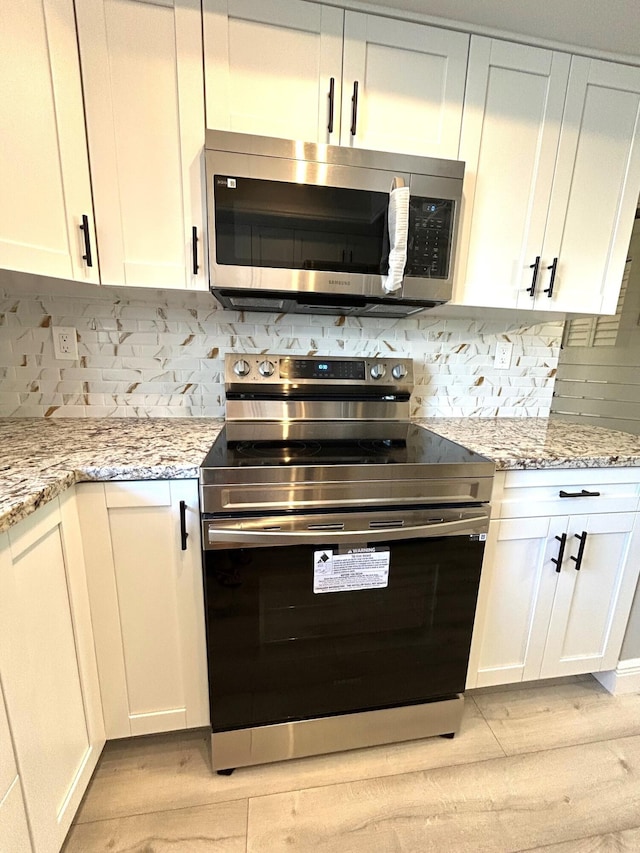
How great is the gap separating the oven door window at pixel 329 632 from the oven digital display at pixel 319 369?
71 cm

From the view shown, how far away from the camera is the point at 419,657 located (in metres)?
1.18

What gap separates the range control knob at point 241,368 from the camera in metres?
1.44

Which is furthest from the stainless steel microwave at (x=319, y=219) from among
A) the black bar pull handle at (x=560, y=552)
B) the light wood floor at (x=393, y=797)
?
the light wood floor at (x=393, y=797)

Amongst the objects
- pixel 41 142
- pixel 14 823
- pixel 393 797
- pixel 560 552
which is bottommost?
pixel 393 797

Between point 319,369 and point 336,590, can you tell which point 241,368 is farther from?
point 336,590

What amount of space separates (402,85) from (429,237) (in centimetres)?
46

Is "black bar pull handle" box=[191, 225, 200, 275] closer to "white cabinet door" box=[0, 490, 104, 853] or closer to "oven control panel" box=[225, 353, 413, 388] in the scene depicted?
"oven control panel" box=[225, 353, 413, 388]

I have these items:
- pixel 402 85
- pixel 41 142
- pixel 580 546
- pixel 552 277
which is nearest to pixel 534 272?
pixel 552 277

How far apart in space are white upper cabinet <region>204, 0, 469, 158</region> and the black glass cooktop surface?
3.17 feet

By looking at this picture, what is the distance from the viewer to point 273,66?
109 centimetres

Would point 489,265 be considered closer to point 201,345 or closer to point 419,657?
point 201,345

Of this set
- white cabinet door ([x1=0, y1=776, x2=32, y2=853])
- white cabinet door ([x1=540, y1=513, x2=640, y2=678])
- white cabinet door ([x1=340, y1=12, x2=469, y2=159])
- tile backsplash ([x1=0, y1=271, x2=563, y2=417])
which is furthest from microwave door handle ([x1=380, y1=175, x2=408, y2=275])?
white cabinet door ([x1=0, y1=776, x2=32, y2=853])

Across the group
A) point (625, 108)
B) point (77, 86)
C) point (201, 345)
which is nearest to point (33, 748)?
point (201, 345)

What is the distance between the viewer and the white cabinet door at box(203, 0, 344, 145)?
106 centimetres
